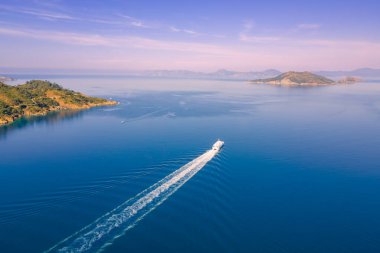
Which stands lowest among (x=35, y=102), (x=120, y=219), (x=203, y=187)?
(x=120, y=219)

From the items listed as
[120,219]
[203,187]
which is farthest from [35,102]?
[120,219]

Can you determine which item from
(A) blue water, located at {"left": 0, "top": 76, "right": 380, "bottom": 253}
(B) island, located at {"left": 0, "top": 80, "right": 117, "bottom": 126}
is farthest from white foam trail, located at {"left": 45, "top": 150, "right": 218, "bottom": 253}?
(B) island, located at {"left": 0, "top": 80, "right": 117, "bottom": 126}

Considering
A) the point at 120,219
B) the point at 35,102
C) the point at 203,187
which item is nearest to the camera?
the point at 120,219

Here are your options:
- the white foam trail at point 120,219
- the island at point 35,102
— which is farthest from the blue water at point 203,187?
the island at point 35,102

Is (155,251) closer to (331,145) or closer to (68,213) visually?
(68,213)

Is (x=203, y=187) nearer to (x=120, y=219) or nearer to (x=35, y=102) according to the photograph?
(x=120, y=219)

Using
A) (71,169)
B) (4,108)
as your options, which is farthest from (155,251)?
(4,108)
